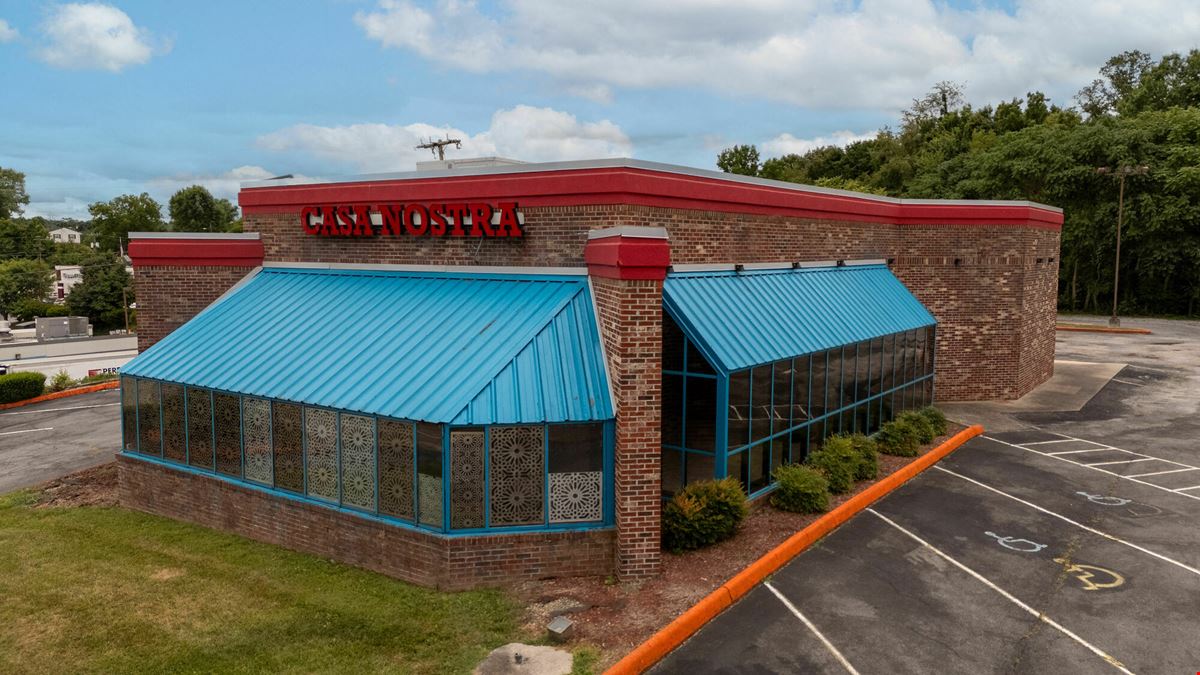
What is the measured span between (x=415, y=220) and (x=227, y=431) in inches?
221

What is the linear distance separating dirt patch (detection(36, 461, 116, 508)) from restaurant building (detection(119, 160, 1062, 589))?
138 cm

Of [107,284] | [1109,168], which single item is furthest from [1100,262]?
[107,284]

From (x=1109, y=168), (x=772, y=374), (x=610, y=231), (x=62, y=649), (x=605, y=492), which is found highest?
(x=1109, y=168)

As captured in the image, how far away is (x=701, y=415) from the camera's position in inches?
561

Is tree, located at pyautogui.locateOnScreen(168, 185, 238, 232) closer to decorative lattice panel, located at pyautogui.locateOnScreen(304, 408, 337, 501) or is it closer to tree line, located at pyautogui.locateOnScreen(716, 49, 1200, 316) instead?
tree line, located at pyautogui.locateOnScreen(716, 49, 1200, 316)

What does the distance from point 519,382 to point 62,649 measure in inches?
287

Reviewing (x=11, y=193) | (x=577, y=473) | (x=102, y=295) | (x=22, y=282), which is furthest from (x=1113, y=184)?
(x=11, y=193)

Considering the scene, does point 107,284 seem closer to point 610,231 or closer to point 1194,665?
point 610,231

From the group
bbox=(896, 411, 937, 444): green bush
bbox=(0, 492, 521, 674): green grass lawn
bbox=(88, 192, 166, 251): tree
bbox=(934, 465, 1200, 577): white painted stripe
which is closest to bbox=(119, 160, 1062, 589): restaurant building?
bbox=(896, 411, 937, 444): green bush

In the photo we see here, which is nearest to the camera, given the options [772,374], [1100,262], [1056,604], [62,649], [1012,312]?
[62,649]

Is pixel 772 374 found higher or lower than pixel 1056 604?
higher

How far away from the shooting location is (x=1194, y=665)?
9.99m

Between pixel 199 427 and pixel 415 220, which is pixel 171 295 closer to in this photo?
pixel 199 427

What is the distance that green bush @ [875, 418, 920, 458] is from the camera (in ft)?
61.8
